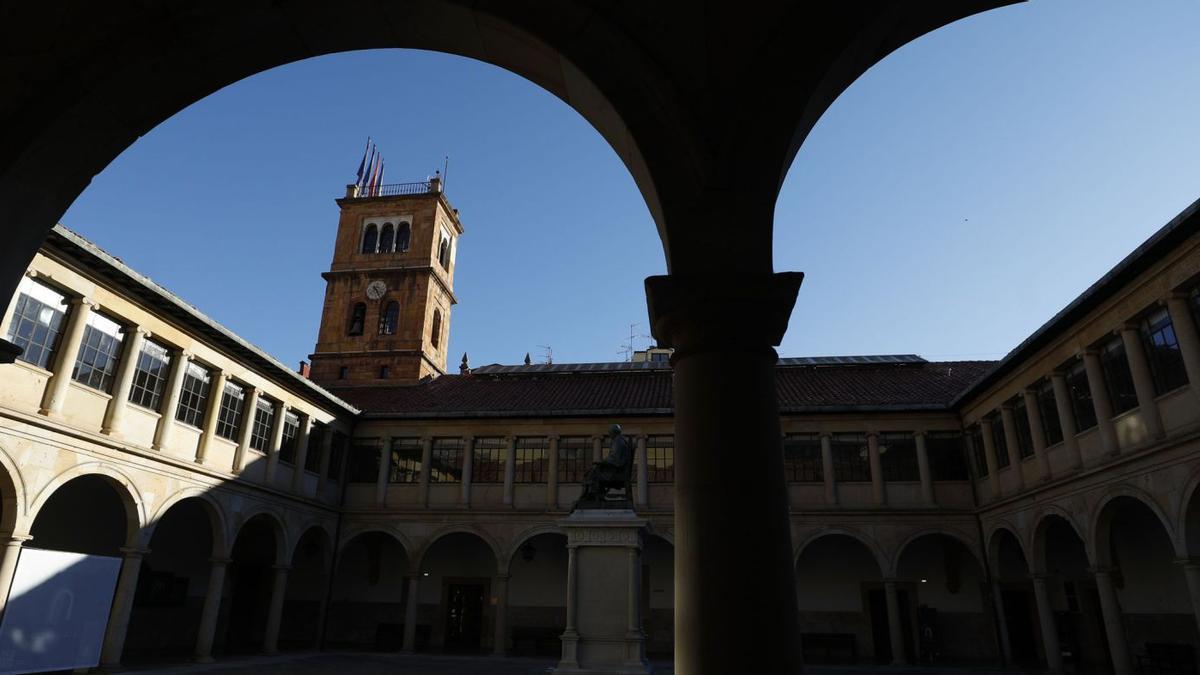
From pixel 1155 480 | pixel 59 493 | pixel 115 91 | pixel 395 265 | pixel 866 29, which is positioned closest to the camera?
pixel 866 29

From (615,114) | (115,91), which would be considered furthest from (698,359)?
(115,91)

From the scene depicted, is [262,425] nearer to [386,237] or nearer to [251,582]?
[251,582]

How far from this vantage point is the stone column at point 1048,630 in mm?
17203

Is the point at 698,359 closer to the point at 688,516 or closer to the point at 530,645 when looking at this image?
the point at 688,516

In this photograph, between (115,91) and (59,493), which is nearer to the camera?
(115,91)

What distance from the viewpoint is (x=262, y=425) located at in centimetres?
1978

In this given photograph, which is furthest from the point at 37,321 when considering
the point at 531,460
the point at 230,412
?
the point at 531,460

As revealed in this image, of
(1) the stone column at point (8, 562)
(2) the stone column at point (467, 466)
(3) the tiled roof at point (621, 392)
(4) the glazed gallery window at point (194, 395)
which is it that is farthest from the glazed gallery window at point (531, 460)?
(1) the stone column at point (8, 562)

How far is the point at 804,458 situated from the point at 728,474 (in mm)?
21180

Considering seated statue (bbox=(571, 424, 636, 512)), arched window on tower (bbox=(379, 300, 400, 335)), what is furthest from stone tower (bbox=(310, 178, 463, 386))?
seated statue (bbox=(571, 424, 636, 512))

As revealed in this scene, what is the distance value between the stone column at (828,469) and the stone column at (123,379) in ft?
61.1

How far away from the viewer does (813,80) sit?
10.7ft

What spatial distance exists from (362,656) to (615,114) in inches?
821

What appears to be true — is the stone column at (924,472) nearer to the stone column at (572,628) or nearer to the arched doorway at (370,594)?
the stone column at (572,628)
